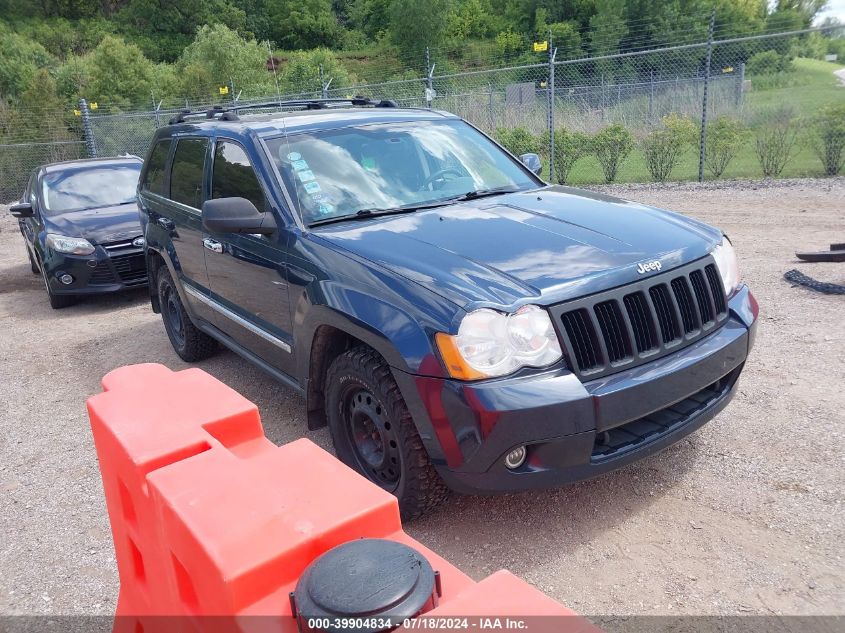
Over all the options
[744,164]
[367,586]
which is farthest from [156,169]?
[744,164]

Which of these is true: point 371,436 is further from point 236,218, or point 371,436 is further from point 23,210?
point 23,210

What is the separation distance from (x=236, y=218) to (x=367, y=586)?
2.72 meters

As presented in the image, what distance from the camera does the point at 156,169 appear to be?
570cm

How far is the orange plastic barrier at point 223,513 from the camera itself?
1.32 meters

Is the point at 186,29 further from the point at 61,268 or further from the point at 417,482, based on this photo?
the point at 417,482

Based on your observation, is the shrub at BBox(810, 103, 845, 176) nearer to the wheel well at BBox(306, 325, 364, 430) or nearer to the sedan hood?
the sedan hood

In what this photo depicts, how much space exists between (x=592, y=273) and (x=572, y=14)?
6413cm

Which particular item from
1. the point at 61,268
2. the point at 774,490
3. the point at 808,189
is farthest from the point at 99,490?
the point at 808,189

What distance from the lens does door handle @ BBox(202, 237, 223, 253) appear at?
14.3 ft

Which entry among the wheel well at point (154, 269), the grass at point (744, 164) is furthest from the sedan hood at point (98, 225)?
the grass at point (744, 164)

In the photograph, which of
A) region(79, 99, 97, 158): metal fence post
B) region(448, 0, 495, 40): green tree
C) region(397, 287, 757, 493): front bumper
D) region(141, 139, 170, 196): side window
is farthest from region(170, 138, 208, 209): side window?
region(448, 0, 495, 40): green tree

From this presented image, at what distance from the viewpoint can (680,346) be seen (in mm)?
2984

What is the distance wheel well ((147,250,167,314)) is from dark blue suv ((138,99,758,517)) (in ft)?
5.26

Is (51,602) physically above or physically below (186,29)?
below
